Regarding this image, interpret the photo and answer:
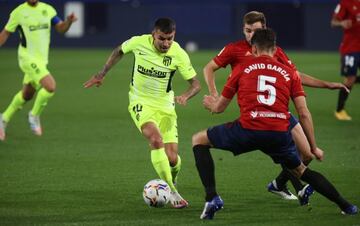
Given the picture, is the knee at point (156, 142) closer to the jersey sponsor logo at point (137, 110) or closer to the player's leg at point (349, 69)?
the jersey sponsor logo at point (137, 110)

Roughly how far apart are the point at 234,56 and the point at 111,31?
32.9 m

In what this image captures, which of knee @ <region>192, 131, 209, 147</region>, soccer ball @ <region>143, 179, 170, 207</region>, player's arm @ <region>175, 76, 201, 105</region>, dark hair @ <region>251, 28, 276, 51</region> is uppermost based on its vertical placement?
dark hair @ <region>251, 28, 276, 51</region>

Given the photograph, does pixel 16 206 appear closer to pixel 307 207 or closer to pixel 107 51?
pixel 307 207

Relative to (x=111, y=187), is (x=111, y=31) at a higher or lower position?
lower

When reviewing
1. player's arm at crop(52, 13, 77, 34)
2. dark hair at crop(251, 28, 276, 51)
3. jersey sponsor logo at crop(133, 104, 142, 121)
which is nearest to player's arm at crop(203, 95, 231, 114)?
dark hair at crop(251, 28, 276, 51)

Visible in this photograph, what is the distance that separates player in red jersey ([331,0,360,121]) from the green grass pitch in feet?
2.48

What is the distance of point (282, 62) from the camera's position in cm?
952

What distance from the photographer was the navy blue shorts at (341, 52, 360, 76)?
17500mm

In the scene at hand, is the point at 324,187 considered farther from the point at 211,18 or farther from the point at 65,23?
the point at 211,18

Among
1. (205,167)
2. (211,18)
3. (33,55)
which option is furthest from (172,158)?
(211,18)

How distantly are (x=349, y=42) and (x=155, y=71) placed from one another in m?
8.13

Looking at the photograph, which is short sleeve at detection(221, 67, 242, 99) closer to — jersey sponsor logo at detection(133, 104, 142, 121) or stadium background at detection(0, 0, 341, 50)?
jersey sponsor logo at detection(133, 104, 142, 121)

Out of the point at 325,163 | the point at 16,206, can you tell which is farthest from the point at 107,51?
the point at 16,206

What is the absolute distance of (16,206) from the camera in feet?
31.4
